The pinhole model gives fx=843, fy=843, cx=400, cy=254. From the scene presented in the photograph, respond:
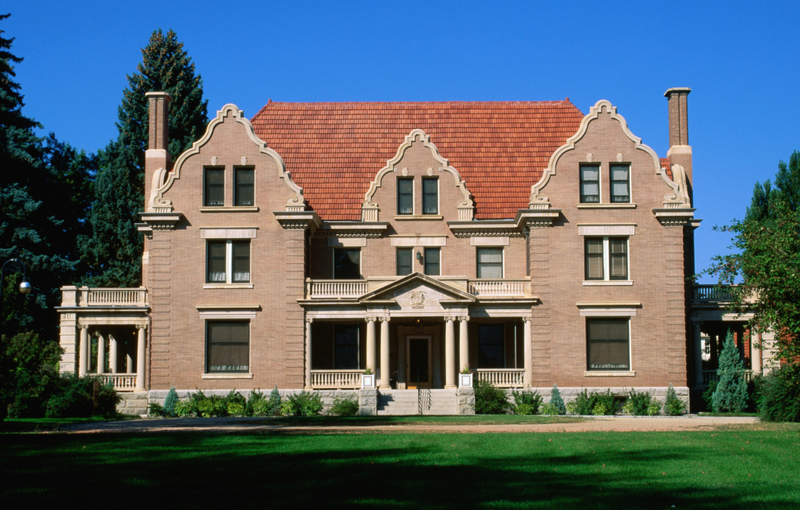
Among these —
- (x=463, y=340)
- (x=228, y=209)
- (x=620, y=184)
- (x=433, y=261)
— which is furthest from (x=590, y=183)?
(x=228, y=209)

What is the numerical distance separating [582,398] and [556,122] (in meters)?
14.7

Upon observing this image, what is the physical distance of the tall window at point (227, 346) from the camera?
3634 centimetres

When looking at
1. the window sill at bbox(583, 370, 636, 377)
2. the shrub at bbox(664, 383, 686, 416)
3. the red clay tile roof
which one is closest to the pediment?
the red clay tile roof

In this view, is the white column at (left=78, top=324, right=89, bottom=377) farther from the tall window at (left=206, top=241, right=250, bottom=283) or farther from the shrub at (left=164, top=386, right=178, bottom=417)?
the tall window at (left=206, top=241, right=250, bottom=283)

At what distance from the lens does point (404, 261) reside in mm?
39000

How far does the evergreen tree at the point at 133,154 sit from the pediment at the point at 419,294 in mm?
22132

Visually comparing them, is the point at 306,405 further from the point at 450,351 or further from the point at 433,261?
the point at 433,261

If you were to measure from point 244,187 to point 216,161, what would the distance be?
1.65 m

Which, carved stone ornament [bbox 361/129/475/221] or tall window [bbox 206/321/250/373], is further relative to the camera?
carved stone ornament [bbox 361/129/475/221]

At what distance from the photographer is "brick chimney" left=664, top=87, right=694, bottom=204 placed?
131 ft

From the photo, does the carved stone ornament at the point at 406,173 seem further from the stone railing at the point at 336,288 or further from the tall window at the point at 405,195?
the stone railing at the point at 336,288

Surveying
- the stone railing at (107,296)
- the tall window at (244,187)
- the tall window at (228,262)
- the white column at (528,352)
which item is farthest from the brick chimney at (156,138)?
the white column at (528,352)

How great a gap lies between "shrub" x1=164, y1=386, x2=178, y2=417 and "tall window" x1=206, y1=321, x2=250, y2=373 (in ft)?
5.68

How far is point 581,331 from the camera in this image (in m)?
36.2
